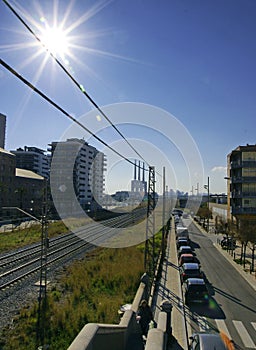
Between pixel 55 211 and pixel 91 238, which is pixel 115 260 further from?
pixel 55 211

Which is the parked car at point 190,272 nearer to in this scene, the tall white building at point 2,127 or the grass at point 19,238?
the grass at point 19,238

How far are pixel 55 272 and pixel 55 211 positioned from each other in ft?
145

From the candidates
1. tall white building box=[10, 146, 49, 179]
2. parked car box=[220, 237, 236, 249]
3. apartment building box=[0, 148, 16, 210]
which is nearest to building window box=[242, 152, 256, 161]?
parked car box=[220, 237, 236, 249]

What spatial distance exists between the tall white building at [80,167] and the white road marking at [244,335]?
5871 centimetres

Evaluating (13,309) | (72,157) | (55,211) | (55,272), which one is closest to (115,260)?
(55,272)

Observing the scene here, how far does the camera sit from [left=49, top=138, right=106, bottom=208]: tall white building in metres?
72.8

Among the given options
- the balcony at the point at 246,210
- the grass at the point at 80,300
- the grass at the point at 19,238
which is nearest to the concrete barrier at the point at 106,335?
the grass at the point at 80,300

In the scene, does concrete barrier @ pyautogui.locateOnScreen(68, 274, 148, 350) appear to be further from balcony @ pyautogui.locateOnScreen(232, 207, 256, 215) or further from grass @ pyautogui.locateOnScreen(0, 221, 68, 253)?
balcony @ pyautogui.locateOnScreen(232, 207, 256, 215)

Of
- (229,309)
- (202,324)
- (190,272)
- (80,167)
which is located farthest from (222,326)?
(80,167)

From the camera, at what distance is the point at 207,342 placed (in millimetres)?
6996

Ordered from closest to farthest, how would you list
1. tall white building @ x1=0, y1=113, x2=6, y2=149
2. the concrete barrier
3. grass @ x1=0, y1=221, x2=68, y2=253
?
the concrete barrier < grass @ x1=0, y1=221, x2=68, y2=253 < tall white building @ x1=0, y1=113, x2=6, y2=149

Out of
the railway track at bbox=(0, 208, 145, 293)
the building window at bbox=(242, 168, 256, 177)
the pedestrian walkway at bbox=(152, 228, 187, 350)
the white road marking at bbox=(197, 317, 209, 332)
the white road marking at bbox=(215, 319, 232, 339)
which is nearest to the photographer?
the pedestrian walkway at bbox=(152, 228, 187, 350)

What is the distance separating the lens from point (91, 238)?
29.9 meters

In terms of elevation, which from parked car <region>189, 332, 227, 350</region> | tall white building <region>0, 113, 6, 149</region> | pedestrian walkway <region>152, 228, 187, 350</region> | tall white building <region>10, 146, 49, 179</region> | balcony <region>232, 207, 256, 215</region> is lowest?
pedestrian walkway <region>152, 228, 187, 350</region>
